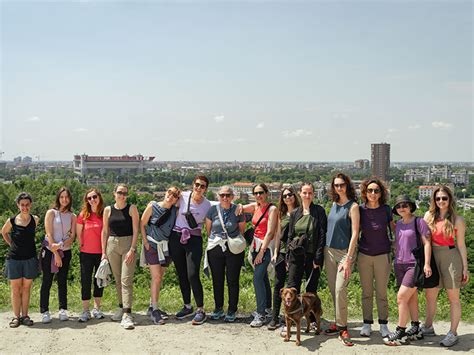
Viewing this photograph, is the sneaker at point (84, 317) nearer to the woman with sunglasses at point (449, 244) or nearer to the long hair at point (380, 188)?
the long hair at point (380, 188)

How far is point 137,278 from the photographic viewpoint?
16.1 m

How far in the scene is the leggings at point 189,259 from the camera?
233 inches

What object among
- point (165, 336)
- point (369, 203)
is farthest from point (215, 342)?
point (369, 203)

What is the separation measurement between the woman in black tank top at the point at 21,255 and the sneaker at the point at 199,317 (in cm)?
197

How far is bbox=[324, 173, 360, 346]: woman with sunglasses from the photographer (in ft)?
16.9

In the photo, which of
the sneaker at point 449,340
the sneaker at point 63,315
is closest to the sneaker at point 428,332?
the sneaker at point 449,340

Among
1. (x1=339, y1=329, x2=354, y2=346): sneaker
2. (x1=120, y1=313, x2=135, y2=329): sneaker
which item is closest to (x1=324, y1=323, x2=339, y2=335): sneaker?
(x1=339, y1=329, x2=354, y2=346): sneaker

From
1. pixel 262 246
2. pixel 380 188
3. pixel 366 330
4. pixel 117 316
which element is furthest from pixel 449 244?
pixel 117 316

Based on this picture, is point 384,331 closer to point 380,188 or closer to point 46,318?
point 380,188

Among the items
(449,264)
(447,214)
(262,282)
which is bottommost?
(262,282)

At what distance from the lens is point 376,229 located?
5168mm

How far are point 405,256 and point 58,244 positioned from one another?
13.2 ft

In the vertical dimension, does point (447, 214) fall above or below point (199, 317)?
above

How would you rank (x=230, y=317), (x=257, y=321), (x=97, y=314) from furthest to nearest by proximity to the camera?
(x=97, y=314), (x=230, y=317), (x=257, y=321)
